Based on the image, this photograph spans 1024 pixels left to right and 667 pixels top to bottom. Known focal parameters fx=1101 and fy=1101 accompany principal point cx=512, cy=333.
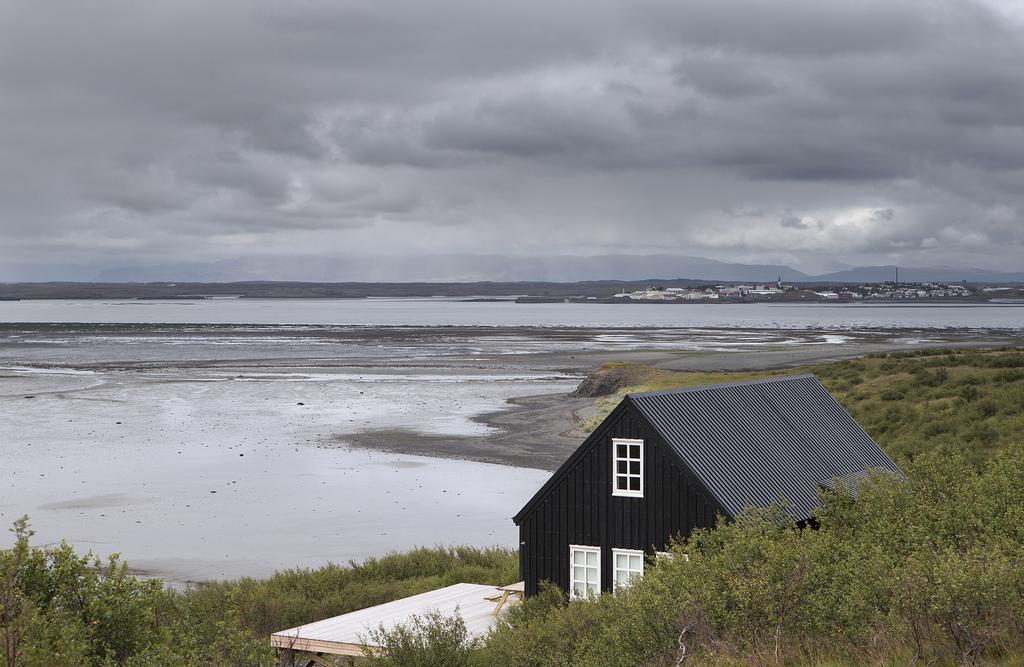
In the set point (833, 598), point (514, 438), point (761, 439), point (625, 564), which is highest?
point (761, 439)

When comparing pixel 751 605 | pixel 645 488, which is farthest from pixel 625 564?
pixel 751 605

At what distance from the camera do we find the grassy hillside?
44.1m

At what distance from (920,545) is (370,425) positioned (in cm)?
4722

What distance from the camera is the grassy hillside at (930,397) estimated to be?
4409cm

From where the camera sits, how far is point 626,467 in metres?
21.4

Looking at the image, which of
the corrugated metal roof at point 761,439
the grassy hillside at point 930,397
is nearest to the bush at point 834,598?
the corrugated metal roof at point 761,439

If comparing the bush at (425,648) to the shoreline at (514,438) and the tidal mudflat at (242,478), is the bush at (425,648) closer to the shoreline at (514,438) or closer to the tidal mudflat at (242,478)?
the tidal mudflat at (242,478)

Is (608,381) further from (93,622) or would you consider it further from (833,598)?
(93,622)

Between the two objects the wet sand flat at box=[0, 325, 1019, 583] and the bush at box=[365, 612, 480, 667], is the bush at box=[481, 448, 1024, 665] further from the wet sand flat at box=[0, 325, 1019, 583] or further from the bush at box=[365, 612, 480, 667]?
the wet sand flat at box=[0, 325, 1019, 583]

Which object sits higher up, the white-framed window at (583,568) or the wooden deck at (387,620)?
the white-framed window at (583,568)

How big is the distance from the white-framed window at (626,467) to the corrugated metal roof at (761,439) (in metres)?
0.72

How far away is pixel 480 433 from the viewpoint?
5838 centimetres

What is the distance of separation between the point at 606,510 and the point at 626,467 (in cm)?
92

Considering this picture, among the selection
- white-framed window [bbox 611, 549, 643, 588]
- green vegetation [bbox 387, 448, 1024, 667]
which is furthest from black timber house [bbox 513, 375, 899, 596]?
green vegetation [bbox 387, 448, 1024, 667]
